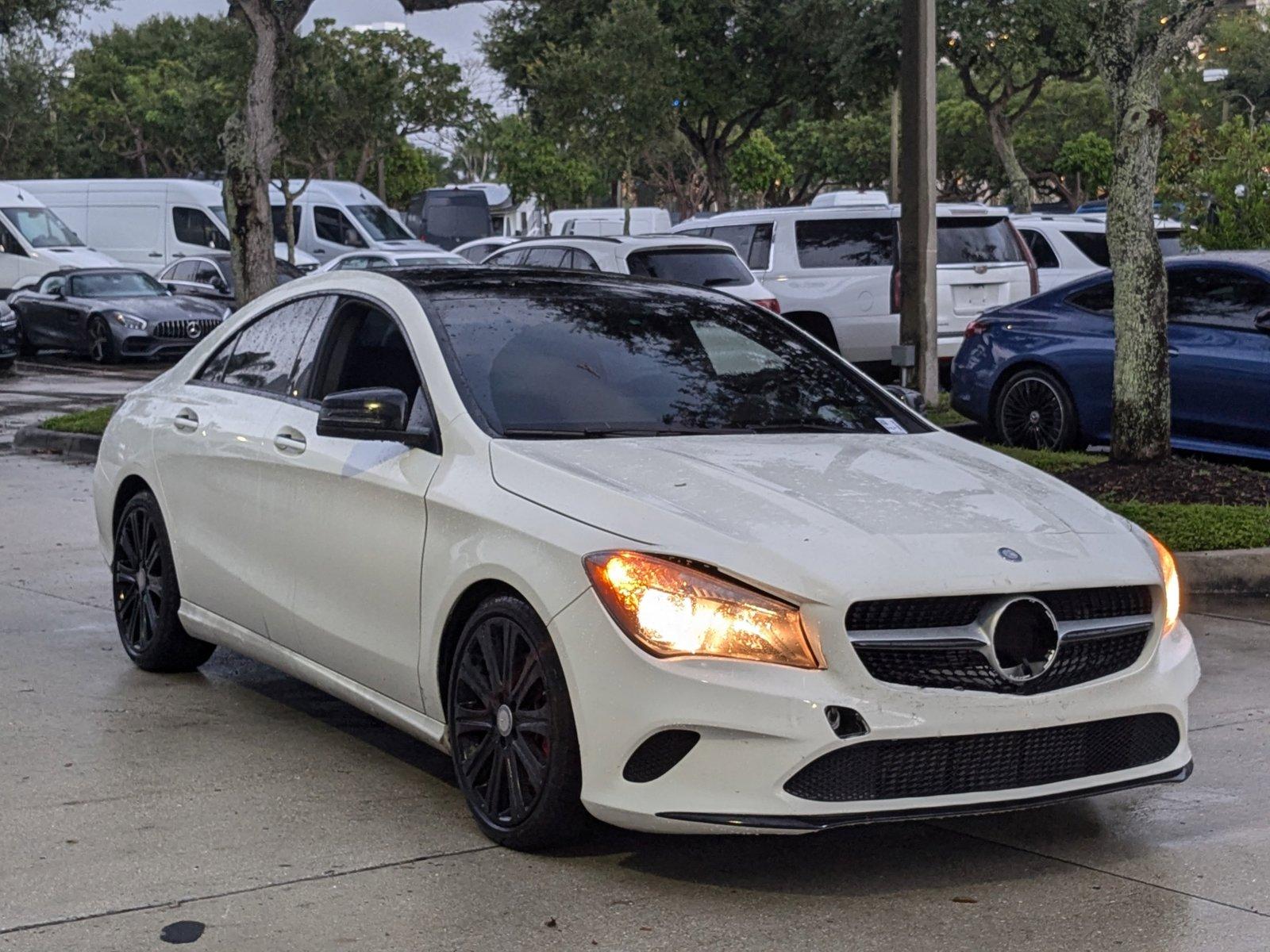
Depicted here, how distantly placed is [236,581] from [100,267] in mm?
22372

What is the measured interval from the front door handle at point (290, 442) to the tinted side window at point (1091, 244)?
52.1 feet

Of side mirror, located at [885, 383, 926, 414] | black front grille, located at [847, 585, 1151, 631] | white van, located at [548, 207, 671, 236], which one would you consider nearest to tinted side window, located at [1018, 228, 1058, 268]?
side mirror, located at [885, 383, 926, 414]

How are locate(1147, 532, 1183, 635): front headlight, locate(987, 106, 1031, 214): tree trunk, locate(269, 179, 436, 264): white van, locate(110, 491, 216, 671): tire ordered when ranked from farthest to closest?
locate(987, 106, 1031, 214): tree trunk
locate(269, 179, 436, 264): white van
locate(110, 491, 216, 671): tire
locate(1147, 532, 1183, 635): front headlight

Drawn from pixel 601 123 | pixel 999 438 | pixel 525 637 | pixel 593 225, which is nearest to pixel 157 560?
pixel 525 637

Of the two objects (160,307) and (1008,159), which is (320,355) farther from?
(1008,159)

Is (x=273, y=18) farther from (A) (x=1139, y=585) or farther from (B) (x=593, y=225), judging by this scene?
(B) (x=593, y=225)

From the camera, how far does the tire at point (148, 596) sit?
23.1 feet

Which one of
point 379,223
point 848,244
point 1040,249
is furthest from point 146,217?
point 848,244

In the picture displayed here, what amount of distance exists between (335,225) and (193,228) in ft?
8.47

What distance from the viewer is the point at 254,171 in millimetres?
17484

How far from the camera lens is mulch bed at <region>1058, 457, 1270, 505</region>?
1045 centimetres

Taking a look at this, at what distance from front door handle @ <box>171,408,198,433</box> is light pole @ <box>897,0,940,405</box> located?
9.25 meters

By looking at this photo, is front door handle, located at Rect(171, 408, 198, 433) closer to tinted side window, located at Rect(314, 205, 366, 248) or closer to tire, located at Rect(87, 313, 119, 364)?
tire, located at Rect(87, 313, 119, 364)

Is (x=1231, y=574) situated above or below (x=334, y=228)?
below
